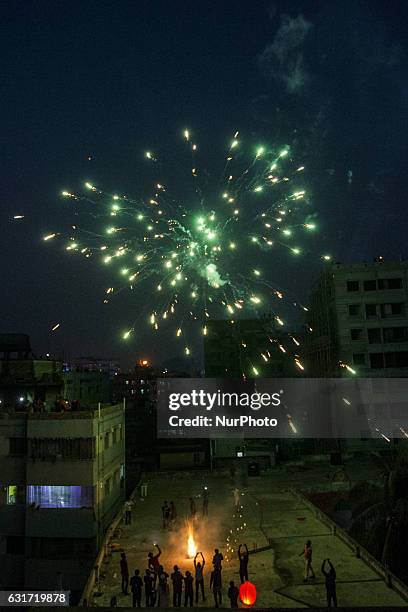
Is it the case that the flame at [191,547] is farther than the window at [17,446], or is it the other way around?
the window at [17,446]

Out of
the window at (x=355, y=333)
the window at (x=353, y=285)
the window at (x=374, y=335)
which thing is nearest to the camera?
the window at (x=374, y=335)

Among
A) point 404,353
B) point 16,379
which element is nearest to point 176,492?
point 16,379

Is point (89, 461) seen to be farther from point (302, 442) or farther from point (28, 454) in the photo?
point (302, 442)

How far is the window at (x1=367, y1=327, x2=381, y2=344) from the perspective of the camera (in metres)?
45.9

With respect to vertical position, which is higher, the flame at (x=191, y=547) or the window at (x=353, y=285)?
the window at (x=353, y=285)

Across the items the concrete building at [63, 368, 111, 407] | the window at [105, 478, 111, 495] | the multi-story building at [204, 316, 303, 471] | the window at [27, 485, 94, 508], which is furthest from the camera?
the concrete building at [63, 368, 111, 407]

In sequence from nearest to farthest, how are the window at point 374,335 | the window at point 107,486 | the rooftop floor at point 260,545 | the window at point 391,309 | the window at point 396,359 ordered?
the rooftop floor at point 260,545 < the window at point 107,486 < the window at point 396,359 < the window at point 374,335 < the window at point 391,309

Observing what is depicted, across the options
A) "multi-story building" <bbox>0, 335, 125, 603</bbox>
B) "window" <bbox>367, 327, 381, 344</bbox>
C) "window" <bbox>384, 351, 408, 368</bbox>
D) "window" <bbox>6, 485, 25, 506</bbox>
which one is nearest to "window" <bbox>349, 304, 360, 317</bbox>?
"window" <bbox>367, 327, 381, 344</bbox>

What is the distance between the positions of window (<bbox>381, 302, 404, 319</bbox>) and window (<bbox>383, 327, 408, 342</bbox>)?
1367mm

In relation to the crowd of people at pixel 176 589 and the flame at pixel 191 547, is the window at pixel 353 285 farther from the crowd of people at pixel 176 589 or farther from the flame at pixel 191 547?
the crowd of people at pixel 176 589

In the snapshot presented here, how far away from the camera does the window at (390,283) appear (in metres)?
46.3

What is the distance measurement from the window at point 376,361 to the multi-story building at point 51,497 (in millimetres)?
27909

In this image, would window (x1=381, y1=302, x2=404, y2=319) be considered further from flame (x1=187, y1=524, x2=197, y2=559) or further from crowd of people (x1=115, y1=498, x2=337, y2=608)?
crowd of people (x1=115, y1=498, x2=337, y2=608)

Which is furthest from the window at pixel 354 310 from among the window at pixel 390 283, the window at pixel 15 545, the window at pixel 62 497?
the window at pixel 15 545
